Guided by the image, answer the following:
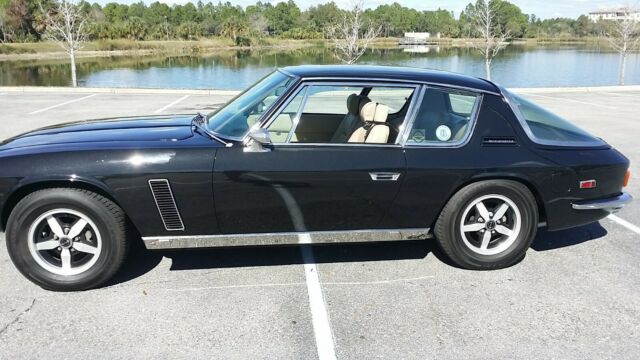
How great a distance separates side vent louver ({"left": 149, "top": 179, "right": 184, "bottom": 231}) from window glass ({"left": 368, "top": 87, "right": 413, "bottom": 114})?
1752mm

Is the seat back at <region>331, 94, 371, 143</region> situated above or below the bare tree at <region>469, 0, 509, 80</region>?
below

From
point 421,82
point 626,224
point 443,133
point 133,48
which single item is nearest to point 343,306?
point 443,133

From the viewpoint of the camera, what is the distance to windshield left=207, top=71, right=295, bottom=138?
3.58 meters

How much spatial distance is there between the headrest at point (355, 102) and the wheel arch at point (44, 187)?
203cm

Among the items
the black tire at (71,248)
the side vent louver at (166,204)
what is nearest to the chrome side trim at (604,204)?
the side vent louver at (166,204)

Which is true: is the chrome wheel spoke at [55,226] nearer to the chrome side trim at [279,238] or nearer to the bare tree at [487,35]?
the chrome side trim at [279,238]

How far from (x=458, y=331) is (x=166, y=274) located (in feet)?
7.02

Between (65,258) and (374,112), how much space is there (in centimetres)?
250

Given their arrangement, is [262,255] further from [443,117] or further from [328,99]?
[443,117]

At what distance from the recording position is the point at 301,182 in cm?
345

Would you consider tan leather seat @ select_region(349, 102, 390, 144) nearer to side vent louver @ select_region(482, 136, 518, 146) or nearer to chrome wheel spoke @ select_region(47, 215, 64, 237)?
side vent louver @ select_region(482, 136, 518, 146)

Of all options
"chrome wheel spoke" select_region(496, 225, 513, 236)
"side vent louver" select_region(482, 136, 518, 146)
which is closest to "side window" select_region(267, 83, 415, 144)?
"side vent louver" select_region(482, 136, 518, 146)

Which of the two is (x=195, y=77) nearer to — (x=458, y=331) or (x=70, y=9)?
(x=70, y=9)

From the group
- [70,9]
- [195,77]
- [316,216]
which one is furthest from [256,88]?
[195,77]
